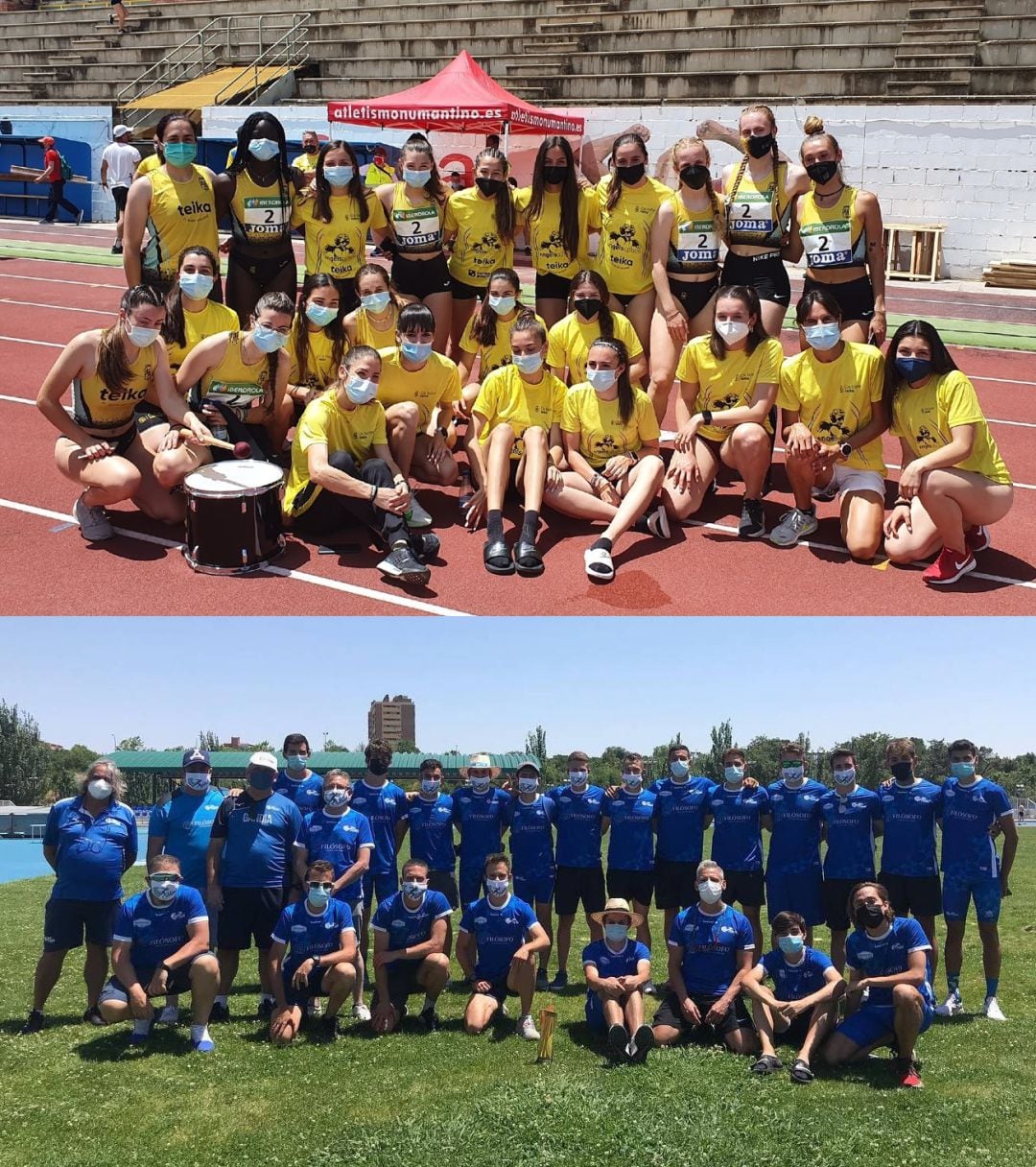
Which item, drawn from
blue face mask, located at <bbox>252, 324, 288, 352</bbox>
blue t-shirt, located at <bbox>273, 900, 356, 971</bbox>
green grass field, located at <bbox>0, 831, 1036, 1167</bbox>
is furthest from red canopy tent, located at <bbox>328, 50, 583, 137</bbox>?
green grass field, located at <bbox>0, 831, 1036, 1167</bbox>

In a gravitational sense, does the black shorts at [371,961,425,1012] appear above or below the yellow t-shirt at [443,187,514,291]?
below

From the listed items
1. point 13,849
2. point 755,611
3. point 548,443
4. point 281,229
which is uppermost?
point 281,229

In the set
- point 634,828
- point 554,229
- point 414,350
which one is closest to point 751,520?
point 634,828

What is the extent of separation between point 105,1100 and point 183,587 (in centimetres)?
325

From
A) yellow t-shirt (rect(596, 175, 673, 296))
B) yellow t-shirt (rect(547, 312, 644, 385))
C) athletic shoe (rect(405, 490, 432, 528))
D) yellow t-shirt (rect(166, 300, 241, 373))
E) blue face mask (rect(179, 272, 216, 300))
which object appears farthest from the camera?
yellow t-shirt (rect(596, 175, 673, 296))

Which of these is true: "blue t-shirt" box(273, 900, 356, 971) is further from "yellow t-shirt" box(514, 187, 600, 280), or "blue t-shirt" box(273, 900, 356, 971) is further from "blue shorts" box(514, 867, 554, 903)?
"yellow t-shirt" box(514, 187, 600, 280)

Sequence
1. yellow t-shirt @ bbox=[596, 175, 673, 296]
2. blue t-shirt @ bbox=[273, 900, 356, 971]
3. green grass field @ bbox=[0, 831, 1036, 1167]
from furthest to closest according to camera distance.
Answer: yellow t-shirt @ bbox=[596, 175, 673, 296], blue t-shirt @ bbox=[273, 900, 356, 971], green grass field @ bbox=[0, 831, 1036, 1167]

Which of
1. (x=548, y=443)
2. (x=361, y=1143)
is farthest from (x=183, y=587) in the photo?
(x=361, y=1143)

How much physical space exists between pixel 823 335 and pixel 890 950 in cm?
387

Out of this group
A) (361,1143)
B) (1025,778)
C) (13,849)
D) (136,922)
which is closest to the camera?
(361,1143)

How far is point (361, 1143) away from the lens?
5164 mm

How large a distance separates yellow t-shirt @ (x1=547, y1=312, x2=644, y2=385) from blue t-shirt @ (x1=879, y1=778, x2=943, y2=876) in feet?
11.9

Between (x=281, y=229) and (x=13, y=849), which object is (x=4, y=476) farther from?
(x=13, y=849)

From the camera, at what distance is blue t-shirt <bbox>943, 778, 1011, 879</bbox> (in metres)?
7.27
